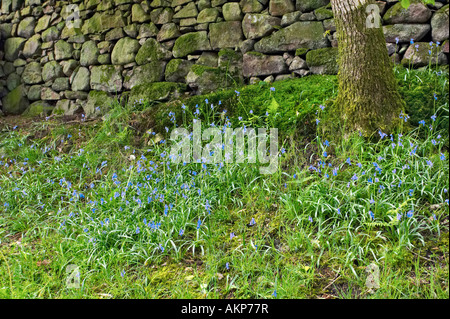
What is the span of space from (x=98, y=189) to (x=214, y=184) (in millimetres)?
1249

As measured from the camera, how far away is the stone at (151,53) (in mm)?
Result: 5617

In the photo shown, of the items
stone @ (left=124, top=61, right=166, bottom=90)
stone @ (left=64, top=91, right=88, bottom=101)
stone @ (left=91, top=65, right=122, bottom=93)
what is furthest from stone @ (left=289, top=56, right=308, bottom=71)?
stone @ (left=64, top=91, right=88, bottom=101)

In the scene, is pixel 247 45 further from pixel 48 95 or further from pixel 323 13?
pixel 48 95

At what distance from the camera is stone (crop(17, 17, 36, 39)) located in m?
7.26

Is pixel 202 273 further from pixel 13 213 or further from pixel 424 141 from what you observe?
pixel 13 213

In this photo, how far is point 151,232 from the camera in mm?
→ 3115

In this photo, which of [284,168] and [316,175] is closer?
[316,175]

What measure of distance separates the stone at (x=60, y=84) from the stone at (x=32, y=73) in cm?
47

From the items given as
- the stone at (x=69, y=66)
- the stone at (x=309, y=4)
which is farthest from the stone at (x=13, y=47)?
the stone at (x=309, y=4)

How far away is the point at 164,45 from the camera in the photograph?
5.64 m

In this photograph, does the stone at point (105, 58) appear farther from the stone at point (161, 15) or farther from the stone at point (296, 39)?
the stone at point (296, 39)

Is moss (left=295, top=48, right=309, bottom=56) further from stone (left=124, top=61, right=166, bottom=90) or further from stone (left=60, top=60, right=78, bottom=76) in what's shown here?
stone (left=60, top=60, right=78, bottom=76)

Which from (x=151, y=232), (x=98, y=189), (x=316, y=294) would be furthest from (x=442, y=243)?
(x=98, y=189)

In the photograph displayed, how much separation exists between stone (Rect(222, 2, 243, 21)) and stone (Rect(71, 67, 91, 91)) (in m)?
2.51
